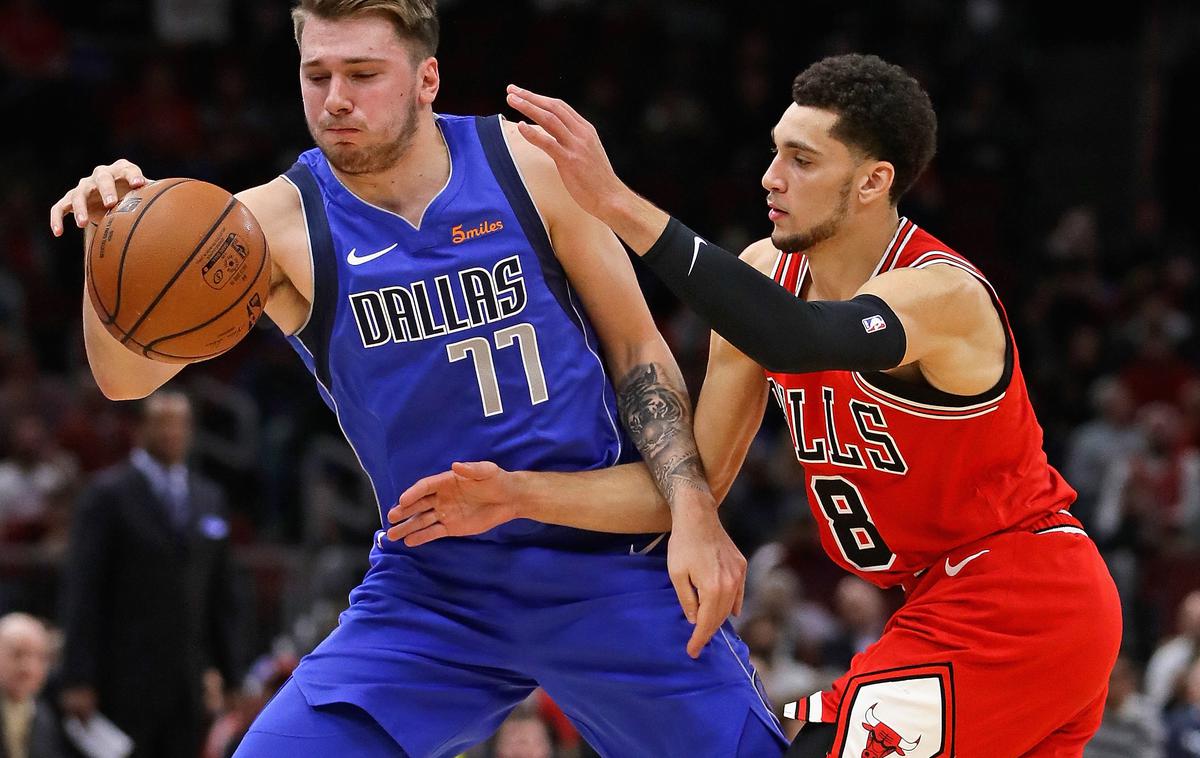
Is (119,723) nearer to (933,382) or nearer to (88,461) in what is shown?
(88,461)

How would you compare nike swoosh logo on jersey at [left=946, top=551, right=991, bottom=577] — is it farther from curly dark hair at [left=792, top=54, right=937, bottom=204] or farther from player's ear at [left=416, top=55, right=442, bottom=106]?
player's ear at [left=416, top=55, right=442, bottom=106]

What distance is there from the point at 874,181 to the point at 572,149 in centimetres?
79

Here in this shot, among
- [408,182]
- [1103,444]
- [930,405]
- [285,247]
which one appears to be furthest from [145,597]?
[1103,444]

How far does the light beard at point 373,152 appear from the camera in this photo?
3773mm

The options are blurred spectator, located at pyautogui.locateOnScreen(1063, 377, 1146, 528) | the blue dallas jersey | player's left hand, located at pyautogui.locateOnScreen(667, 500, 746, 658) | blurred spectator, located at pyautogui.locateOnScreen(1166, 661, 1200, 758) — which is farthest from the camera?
blurred spectator, located at pyautogui.locateOnScreen(1063, 377, 1146, 528)

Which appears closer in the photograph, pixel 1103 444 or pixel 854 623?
pixel 854 623

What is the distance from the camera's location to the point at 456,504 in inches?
141

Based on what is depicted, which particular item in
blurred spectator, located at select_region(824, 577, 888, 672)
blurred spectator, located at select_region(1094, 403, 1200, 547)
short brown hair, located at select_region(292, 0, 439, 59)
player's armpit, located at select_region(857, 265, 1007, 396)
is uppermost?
short brown hair, located at select_region(292, 0, 439, 59)

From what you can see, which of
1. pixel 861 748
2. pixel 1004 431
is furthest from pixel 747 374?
pixel 861 748

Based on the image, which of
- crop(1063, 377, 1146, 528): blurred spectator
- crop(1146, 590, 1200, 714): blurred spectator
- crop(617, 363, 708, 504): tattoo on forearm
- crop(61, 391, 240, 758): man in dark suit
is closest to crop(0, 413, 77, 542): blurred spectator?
crop(61, 391, 240, 758): man in dark suit

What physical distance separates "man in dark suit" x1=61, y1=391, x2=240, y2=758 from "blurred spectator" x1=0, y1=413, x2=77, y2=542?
2605 mm

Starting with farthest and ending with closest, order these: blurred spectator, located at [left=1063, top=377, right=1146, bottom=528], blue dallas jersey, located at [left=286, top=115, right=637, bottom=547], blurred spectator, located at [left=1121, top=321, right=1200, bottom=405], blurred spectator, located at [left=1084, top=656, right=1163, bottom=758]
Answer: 1. blurred spectator, located at [left=1121, top=321, right=1200, bottom=405]
2. blurred spectator, located at [left=1063, top=377, right=1146, bottom=528]
3. blurred spectator, located at [left=1084, top=656, right=1163, bottom=758]
4. blue dallas jersey, located at [left=286, top=115, right=637, bottom=547]

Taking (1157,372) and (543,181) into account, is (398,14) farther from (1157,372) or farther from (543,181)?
(1157,372)

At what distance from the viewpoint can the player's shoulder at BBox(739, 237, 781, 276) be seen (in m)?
4.08
